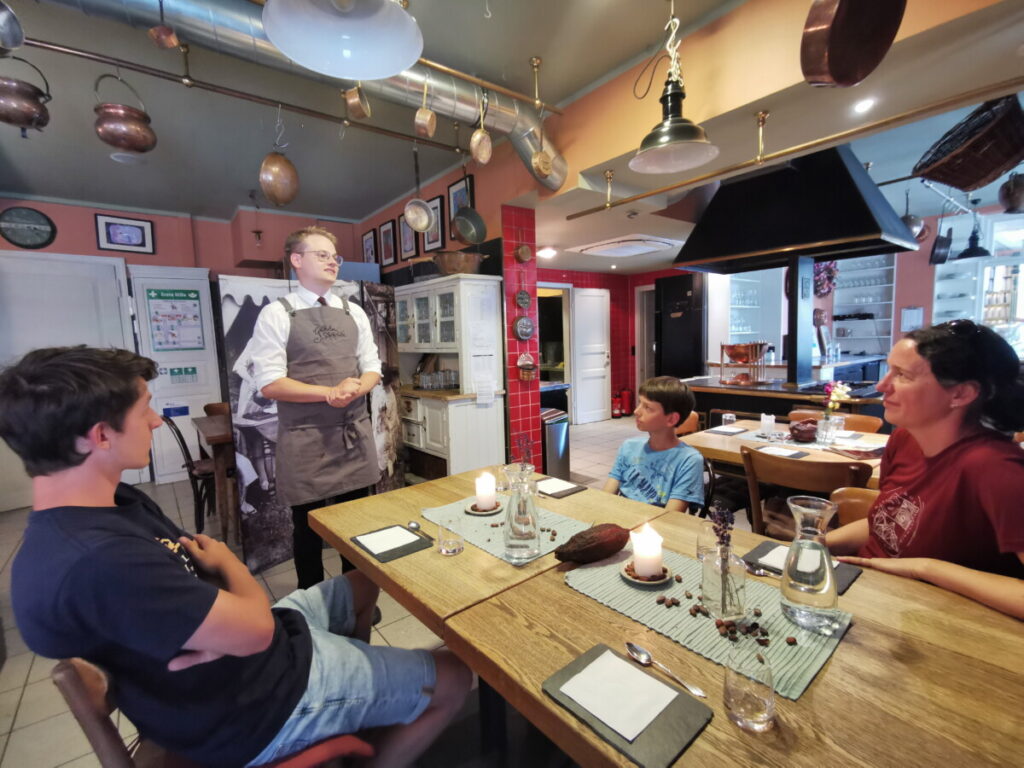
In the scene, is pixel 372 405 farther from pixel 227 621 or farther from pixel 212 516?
pixel 227 621

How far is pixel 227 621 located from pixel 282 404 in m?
1.24

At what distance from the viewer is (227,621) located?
0.79 m

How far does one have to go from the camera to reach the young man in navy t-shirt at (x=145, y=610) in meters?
0.72

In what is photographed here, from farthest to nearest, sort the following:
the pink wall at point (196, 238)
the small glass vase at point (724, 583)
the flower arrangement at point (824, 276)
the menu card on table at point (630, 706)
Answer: the flower arrangement at point (824, 276) < the pink wall at point (196, 238) < the small glass vase at point (724, 583) < the menu card on table at point (630, 706)

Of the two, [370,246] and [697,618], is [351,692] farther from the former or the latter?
[370,246]

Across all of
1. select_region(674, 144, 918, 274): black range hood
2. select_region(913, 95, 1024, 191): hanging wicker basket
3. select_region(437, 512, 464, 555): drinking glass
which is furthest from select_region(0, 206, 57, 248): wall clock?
select_region(913, 95, 1024, 191): hanging wicker basket

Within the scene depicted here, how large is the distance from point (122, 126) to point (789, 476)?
11.4ft

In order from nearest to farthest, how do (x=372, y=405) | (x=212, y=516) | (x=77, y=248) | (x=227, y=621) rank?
(x=227, y=621), (x=372, y=405), (x=212, y=516), (x=77, y=248)

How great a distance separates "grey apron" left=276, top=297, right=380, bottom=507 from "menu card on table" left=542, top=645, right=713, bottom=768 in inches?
57.2

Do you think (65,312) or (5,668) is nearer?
(5,668)

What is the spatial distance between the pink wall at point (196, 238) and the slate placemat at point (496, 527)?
164 inches

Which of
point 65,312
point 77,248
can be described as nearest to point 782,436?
point 65,312

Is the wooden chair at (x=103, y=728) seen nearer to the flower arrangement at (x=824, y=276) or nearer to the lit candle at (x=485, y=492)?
the lit candle at (x=485, y=492)

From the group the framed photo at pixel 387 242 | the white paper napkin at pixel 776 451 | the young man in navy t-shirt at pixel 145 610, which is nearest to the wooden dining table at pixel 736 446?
the white paper napkin at pixel 776 451
